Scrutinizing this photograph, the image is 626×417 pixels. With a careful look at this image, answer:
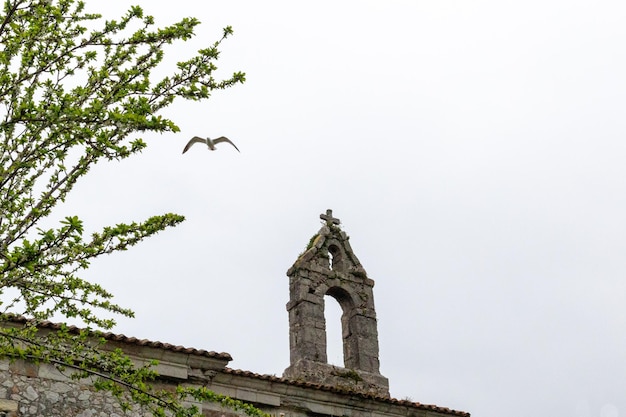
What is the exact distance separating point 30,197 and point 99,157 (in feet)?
2.39

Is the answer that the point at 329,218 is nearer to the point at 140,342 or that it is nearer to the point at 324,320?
the point at 324,320

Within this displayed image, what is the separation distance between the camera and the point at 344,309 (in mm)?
13344

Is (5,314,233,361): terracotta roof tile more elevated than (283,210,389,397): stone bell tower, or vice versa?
(283,210,389,397): stone bell tower

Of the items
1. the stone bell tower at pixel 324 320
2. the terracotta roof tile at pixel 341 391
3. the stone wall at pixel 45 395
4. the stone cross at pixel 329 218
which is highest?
the stone cross at pixel 329 218

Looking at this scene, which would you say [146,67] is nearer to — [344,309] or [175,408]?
[175,408]

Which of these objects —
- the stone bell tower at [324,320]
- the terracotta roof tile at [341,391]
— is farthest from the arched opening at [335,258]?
the terracotta roof tile at [341,391]

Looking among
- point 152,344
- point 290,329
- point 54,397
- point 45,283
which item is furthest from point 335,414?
point 45,283

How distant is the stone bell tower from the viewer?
1203 cm

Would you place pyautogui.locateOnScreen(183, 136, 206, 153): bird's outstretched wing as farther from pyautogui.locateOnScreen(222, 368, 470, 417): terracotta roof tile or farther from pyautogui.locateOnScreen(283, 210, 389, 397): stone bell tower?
pyautogui.locateOnScreen(283, 210, 389, 397): stone bell tower

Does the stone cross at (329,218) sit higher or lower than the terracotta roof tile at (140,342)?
higher

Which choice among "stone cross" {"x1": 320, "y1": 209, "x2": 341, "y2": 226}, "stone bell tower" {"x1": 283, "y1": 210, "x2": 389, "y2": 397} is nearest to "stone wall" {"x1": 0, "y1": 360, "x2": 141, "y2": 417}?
"stone bell tower" {"x1": 283, "y1": 210, "x2": 389, "y2": 397}

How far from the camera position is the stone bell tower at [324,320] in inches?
474

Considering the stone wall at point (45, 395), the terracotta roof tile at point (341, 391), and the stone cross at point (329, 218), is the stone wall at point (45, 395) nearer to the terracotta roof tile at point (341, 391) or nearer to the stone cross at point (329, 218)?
the terracotta roof tile at point (341, 391)

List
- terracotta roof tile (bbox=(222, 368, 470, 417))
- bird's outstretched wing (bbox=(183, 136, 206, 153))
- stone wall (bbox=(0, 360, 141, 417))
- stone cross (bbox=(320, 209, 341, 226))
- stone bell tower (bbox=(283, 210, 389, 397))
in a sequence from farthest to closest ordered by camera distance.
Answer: stone cross (bbox=(320, 209, 341, 226)) → stone bell tower (bbox=(283, 210, 389, 397)) → terracotta roof tile (bbox=(222, 368, 470, 417)) → stone wall (bbox=(0, 360, 141, 417)) → bird's outstretched wing (bbox=(183, 136, 206, 153))
